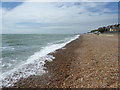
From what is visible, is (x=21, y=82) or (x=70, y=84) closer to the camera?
(x=70, y=84)

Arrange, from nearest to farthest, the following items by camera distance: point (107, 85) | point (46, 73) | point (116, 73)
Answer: point (107, 85), point (116, 73), point (46, 73)

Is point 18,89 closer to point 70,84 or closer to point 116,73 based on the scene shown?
point 70,84

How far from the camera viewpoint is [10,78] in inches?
239

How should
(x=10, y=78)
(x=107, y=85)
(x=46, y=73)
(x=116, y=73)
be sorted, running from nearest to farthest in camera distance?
(x=107, y=85), (x=116, y=73), (x=10, y=78), (x=46, y=73)

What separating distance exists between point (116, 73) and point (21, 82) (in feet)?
13.3

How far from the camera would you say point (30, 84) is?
5254 millimetres

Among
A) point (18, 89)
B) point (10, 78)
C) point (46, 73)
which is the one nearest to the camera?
point (18, 89)

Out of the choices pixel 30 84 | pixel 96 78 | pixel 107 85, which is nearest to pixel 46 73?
pixel 30 84

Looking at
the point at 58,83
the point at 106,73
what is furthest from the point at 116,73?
the point at 58,83

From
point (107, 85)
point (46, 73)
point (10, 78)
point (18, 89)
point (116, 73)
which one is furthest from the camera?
point (46, 73)

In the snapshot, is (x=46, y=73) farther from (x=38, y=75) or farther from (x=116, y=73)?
(x=116, y=73)

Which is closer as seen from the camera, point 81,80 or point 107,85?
point 107,85

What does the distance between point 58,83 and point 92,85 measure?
1.34 m

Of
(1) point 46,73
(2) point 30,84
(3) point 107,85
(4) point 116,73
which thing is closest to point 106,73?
(4) point 116,73
